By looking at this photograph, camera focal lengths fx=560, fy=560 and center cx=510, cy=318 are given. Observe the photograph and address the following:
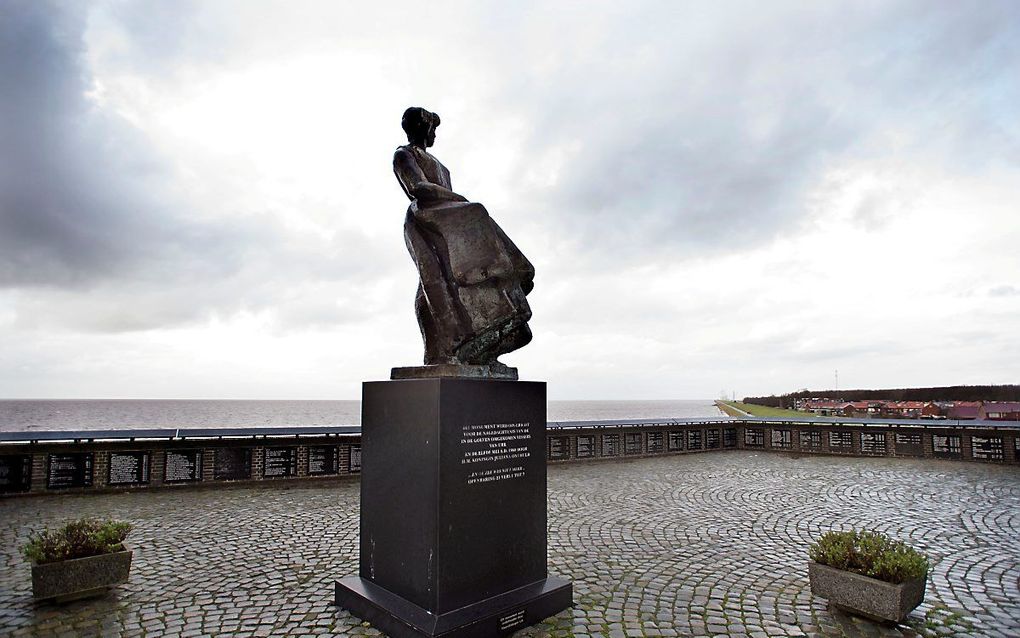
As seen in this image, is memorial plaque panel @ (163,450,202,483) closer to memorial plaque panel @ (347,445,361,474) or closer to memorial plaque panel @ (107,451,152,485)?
memorial plaque panel @ (107,451,152,485)

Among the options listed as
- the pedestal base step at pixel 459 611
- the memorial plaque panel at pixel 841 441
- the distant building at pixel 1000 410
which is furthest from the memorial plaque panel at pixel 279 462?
the distant building at pixel 1000 410

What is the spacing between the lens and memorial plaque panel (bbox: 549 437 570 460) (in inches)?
687

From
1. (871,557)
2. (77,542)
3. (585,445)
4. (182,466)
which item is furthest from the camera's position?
(585,445)

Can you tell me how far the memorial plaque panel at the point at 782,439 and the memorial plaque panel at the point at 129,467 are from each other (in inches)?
803

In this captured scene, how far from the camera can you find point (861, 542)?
5812 millimetres

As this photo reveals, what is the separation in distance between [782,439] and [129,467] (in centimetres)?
2094

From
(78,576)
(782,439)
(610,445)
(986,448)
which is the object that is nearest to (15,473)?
(78,576)

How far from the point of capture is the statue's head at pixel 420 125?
6211 millimetres

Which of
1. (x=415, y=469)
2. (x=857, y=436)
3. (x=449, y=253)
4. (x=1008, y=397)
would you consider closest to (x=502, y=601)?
(x=415, y=469)

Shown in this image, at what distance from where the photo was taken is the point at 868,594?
17.8ft

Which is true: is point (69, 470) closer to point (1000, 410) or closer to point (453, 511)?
point (453, 511)

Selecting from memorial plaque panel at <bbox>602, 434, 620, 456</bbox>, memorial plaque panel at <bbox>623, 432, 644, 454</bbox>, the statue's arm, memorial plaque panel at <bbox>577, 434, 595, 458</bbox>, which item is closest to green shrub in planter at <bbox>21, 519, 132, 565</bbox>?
the statue's arm

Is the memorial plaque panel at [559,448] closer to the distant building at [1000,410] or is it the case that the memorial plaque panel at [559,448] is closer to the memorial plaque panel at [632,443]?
the memorial plaque panel at [632,443]

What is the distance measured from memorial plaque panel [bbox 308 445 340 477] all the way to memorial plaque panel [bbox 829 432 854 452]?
17.1 m
